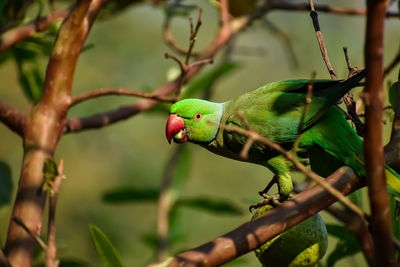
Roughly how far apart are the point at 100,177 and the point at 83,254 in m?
0.95

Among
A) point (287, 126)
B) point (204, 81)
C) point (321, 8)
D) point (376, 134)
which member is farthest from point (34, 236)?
point (321, 8)

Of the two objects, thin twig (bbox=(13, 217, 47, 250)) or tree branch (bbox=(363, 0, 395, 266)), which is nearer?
tree branch (bbox=(363, 0, 395, 266))

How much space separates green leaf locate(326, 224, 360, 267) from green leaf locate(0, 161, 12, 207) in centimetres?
135

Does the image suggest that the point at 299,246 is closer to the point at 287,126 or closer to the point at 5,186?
the point at 287,126

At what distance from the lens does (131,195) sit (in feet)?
9.00

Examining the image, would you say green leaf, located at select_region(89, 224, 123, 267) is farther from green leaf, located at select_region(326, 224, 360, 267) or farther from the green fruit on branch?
green leaf, located at select_region(326, 224, 360, 267)

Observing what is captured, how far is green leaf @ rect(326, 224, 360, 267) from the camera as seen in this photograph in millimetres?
1810

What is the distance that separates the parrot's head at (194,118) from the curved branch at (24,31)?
0.63m

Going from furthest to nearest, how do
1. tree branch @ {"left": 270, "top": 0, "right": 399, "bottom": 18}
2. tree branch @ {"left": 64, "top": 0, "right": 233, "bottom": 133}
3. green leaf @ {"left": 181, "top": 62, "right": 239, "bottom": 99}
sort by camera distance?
tree branch @ {"left": 270, "top": 0, "right": 399, "bottom": 18}
green leaf @ {"left": 181, "top": 62, "right": 239, "bottom": 99}
tree branch @ {"left": 64, "top": 0, "right": 233, "bottom": 133}

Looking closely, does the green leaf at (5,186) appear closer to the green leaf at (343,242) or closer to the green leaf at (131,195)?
the green leaf at (131,195)

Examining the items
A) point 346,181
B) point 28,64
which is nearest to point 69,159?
point 28,64

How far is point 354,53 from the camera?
499 cm

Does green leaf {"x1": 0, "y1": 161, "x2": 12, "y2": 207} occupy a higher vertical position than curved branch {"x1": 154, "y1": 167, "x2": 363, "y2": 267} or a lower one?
lower

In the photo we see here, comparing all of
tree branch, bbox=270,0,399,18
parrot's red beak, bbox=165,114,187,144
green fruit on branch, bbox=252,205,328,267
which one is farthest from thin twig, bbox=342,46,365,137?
tree branch, bbox=270,0,399,18
